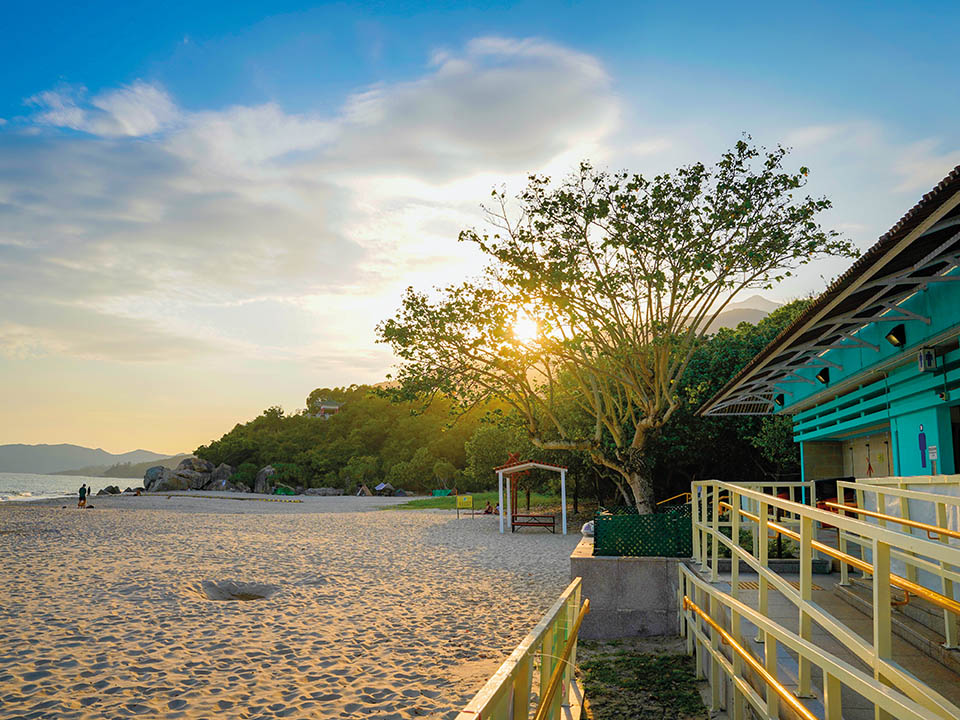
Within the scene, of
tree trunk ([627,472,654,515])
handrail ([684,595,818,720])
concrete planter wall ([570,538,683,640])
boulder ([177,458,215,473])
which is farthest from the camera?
boulder ([177,458,215,473])

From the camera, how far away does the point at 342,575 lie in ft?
46.8

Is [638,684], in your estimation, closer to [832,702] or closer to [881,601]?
[832,702]

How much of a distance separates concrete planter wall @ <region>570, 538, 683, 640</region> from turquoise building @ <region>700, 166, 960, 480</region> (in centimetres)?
373

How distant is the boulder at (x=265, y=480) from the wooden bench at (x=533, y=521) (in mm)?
50620

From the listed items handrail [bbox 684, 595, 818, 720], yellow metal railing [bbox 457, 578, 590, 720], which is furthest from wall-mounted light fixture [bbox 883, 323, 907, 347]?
yellow metal railing [bbox 457, 578, 590, 720]

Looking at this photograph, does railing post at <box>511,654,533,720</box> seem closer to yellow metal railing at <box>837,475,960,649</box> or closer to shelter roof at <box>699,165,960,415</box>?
yellow metal railing at <box>837,475,960,649</box>

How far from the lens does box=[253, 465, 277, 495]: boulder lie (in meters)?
71.0

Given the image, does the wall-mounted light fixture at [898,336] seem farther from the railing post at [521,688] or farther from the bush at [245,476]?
the bush at [245,476]

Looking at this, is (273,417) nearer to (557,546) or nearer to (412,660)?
(557,546)

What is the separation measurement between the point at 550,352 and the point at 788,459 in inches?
419

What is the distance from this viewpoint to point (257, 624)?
9828 millimetres

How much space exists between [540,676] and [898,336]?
866 centimetres

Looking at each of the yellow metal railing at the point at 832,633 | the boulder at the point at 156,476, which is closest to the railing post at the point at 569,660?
the yellow metal railing at the point at 832,633

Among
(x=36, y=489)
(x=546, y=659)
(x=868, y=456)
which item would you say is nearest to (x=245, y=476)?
(x=36, y=489)
